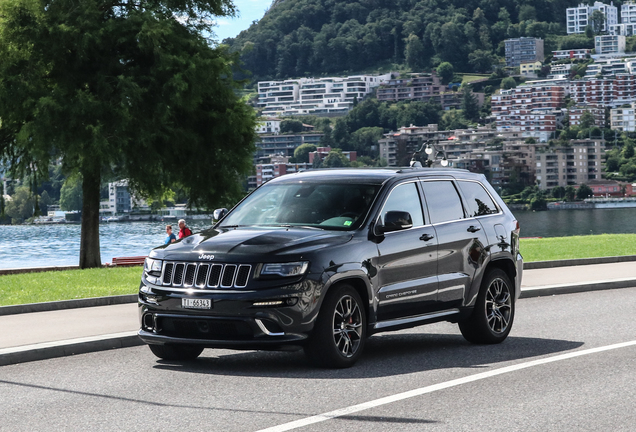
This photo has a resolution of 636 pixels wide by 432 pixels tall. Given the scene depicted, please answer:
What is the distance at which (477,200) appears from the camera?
1102 centimetres

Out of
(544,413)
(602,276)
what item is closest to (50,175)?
(602,276)

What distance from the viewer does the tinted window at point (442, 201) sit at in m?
10.2

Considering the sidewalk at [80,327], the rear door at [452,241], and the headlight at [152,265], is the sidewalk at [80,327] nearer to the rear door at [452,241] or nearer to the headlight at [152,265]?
the headlight at [152,265]

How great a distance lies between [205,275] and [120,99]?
2027 centimetres

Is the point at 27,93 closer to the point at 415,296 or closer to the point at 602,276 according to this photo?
the point at 602,276

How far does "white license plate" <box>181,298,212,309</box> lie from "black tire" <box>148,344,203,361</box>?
89cm

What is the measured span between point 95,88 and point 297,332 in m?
21.9

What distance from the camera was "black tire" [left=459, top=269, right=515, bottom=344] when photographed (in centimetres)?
1048

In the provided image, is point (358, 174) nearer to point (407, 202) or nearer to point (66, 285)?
point (407, 202)

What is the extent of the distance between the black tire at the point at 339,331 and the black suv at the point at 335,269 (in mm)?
11

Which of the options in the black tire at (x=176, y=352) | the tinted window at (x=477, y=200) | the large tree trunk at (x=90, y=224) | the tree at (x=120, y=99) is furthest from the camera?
the large tree trunk at (x=90, y=224)

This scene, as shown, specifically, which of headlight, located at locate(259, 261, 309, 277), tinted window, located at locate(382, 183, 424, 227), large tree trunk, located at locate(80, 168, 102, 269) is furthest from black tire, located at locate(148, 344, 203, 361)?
large tree trunk, located at locate(80, 168, 102, 269)

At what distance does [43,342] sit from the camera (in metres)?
10.5

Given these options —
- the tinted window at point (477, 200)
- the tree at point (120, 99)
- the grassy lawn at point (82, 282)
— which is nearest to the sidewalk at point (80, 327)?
the grassy lawn at point (82, 282)
